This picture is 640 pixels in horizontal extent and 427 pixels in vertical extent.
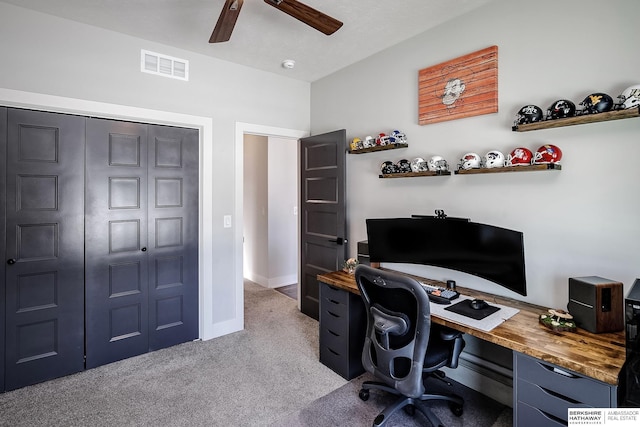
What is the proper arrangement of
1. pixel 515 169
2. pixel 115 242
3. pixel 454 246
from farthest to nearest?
pixel 115 242 → pixel 454 246 → pixel 515 169

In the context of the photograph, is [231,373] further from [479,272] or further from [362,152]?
[362,152]

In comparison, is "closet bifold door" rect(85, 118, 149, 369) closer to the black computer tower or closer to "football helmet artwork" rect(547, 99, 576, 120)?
"football helmet artwork" rect(547, 99, 576, 120)

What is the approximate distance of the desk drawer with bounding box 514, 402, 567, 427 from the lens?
1413 millimetres

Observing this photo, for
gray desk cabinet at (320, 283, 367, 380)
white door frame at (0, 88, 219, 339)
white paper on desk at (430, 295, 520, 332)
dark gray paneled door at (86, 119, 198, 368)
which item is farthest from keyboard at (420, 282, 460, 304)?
dark gray paneled door at (86, 119, 198, 368)

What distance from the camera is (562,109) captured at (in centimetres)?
180

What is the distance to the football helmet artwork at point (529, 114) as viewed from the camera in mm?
1904

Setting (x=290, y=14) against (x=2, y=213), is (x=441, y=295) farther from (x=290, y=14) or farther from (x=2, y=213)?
(x=2, y=213)

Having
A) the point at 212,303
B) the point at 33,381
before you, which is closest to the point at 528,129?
the point at 212,303

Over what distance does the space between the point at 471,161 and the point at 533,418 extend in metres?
1.48

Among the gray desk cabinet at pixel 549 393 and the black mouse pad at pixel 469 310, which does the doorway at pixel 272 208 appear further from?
the gray desk cabinet at pixel 549 393

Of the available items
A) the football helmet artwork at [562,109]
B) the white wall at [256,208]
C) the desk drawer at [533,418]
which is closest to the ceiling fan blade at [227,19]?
the football helmet artwork at [562,109]

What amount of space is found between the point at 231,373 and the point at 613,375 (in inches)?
94.1

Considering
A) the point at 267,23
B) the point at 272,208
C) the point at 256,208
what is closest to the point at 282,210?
the point at 272,208

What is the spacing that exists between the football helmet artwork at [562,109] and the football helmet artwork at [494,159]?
1.11ft
